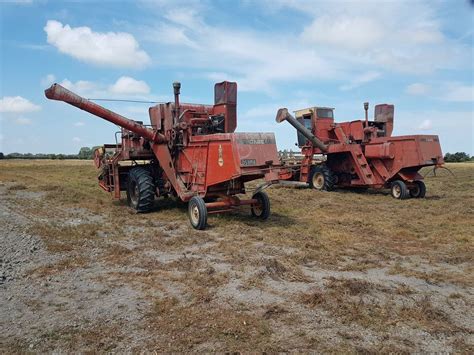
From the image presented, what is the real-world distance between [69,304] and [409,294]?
3.81m

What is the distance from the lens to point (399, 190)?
1388 cm

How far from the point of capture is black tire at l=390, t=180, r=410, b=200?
13.7m

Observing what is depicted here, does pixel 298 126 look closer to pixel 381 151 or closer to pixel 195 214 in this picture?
pixel 381 151

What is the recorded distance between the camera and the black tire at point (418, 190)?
555 inches

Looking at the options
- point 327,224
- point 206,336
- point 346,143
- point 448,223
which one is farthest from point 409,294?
point 346,143

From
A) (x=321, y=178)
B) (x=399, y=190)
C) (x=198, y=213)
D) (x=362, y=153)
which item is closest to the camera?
(x=198, y=213)

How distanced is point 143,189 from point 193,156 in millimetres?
1812

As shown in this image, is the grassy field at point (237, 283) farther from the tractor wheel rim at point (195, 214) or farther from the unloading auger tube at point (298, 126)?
the unloading auger tube at point (298, 126)

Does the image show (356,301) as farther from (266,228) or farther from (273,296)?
(266,228)

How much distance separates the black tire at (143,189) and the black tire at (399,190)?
781 cm

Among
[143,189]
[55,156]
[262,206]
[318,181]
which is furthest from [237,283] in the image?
[55,156]

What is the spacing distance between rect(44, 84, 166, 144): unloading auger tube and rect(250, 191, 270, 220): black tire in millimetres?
2678

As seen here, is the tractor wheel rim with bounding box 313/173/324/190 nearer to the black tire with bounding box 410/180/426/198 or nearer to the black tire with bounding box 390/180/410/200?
the black tire with bounding box 390/180/410/200

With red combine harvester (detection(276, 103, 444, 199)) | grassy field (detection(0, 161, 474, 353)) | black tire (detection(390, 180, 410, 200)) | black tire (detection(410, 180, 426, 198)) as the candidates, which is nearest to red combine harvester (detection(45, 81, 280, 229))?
grassy field (detection(0, 161, 474, 353))
